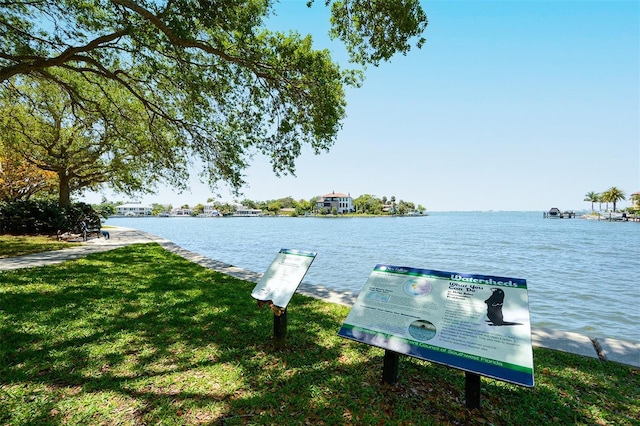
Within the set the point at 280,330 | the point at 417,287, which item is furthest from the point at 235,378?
the point at 417,287

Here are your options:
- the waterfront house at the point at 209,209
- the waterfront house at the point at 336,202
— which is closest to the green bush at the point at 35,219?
the waterfront house at the point at 336,202

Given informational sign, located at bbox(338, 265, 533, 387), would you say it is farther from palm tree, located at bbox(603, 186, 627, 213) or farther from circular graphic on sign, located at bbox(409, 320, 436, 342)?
palm tree, located at bbox(603, 186, 627, 213)

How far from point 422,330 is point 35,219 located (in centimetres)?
2429

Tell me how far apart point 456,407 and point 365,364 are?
3.66ft

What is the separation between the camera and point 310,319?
5441mm

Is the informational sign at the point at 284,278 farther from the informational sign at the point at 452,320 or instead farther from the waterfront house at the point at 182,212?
the waterfront house at the point at 182,212

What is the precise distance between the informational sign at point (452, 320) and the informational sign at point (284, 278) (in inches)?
36.5

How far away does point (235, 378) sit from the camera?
350cm

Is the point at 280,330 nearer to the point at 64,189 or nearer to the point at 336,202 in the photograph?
the point at 64,189

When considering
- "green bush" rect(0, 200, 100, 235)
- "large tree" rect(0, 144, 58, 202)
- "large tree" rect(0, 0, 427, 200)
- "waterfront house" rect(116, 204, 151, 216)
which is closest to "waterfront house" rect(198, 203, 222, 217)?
"waterfront house" rect(116, 204, 151, 216)

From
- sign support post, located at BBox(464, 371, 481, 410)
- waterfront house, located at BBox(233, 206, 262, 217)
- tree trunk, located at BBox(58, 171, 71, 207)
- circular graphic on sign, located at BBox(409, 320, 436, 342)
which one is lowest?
waterfront house, located at BBox(233, 206, 262, 217)

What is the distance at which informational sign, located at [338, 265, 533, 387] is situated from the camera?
2.50 metres

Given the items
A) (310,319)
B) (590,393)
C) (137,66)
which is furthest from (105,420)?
(137,66)

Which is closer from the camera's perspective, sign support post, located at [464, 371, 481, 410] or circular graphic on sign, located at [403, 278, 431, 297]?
sign support post, located at [464, 371, 481, 410]
